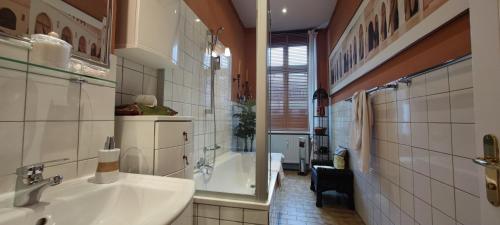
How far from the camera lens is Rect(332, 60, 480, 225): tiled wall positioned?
0.94 m

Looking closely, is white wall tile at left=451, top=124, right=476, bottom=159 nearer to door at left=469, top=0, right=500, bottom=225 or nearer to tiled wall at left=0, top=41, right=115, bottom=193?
door at left=469, top=0, right=500, bottom=225

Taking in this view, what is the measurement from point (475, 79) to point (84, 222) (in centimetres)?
138

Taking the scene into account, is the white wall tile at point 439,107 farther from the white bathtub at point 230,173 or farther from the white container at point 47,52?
the white container at point 47,52

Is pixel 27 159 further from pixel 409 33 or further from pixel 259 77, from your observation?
pixel 409 33

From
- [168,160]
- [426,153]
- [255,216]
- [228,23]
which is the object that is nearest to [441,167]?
[426,153]

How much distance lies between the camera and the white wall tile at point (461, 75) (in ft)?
2.99

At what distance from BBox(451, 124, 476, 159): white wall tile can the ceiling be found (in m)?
2.49

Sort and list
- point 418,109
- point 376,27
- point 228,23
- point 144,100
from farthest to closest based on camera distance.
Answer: point 228,23, point 376,27, point 418,109, point 144,100

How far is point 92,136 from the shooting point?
892 millimetres

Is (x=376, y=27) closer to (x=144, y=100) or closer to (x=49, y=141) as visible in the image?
(x=144, y=100)

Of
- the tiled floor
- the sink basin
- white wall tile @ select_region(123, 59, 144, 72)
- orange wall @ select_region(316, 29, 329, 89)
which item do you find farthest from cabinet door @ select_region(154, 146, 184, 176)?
orange wall @ select_region(316, 29, 329, 89)

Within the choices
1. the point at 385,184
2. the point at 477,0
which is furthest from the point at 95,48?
the point at 385,184

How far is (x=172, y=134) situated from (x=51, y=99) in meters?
0.49

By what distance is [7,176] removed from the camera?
0.62 m
